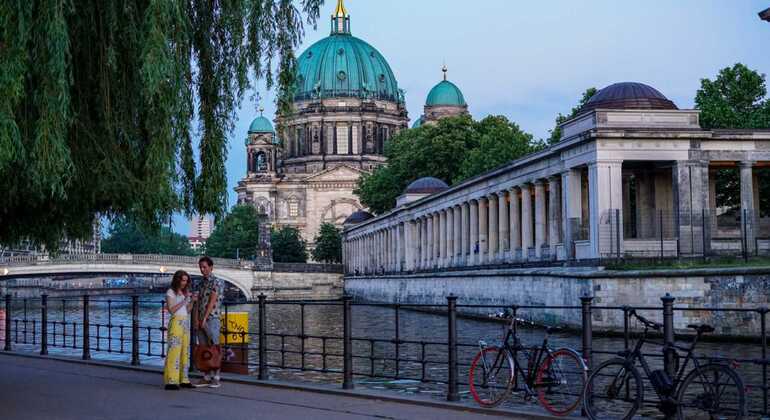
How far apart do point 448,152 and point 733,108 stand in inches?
1410

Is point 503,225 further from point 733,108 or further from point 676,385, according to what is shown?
point 676,385

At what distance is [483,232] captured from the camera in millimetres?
57219

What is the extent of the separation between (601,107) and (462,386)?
23208mm

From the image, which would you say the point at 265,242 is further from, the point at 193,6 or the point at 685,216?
the point at 193,6

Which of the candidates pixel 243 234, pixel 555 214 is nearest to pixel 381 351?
pixel 555 214

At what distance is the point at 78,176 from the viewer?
43.9 feet

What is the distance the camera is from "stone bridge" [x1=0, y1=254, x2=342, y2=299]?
3221 inches

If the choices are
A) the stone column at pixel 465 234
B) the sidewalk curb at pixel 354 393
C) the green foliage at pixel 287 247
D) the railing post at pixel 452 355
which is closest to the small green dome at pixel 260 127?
the green foliage at pixel 287 247

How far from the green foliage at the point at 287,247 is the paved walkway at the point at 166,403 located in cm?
11458

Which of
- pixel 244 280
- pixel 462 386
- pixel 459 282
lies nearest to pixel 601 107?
pixel 459 282

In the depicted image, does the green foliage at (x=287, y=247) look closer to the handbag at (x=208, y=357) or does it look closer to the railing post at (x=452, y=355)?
the handbag at (x=208, y=357)

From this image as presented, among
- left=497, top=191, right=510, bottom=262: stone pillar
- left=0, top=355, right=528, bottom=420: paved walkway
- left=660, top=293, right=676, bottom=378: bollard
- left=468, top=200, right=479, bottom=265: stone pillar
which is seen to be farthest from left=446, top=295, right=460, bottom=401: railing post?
left=468, top=200, right=479, bottom=265: stone pillar

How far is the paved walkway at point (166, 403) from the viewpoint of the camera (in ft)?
42.5

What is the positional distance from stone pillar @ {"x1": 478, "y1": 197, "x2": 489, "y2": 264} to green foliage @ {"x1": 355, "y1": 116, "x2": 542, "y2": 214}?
65.1 ft
